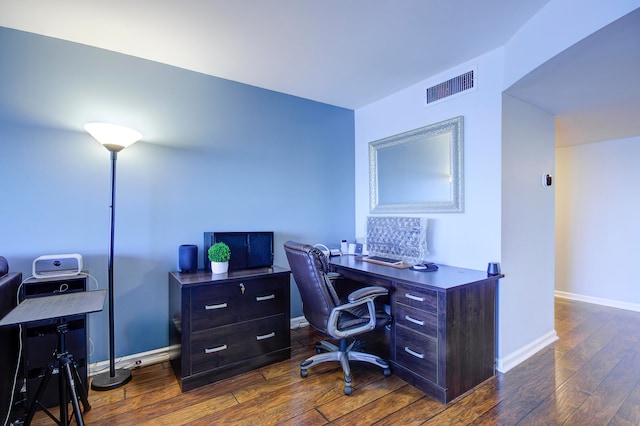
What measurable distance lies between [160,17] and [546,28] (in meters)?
2.43

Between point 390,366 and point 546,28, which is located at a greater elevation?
point 546,28

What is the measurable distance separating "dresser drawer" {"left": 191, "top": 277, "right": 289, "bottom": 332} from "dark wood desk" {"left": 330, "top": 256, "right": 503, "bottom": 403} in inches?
31.8

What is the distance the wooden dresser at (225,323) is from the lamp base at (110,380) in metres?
0.32

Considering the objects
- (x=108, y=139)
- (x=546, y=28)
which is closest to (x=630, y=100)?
(x=546, y=28)

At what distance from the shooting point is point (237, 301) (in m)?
2.30

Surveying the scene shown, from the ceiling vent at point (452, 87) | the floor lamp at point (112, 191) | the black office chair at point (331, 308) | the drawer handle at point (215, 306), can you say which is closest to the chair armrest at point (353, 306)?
the black office chair at point (331, 308)

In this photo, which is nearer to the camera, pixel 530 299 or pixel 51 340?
pixel 51 340

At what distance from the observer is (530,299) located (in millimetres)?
2580

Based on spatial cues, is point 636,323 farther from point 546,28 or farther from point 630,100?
point 546,28

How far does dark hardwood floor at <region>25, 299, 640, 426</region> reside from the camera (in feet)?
5.83

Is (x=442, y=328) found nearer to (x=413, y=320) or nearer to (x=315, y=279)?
(x=413, y=320)

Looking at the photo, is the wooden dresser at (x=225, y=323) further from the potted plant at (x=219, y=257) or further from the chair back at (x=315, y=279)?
the chair back at (x=315, y=279)

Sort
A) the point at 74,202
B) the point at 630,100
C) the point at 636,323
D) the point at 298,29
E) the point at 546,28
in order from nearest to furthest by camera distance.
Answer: the point at 546,28
the point at 298,29
the point at 74,202
the point at 630,100
the point at 636,323

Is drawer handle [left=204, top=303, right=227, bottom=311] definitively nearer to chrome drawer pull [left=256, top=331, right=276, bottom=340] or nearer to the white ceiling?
chrome drawer pull [left=256, top=331, right=276, bottom=340]
